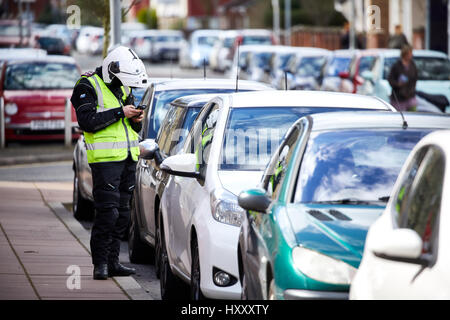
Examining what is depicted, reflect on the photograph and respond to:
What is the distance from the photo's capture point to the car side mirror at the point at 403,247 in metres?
4.78

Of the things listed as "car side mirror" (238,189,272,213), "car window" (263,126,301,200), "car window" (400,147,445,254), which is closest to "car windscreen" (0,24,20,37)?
"car window" (263,126,301,200)

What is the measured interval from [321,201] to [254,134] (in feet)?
7.96

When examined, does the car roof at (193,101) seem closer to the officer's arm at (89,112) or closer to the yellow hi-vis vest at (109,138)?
the yellow hi-vis vest at (109,138)

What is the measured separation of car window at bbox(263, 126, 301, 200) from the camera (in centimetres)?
710

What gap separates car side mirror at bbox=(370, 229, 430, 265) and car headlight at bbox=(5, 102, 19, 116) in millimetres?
18512

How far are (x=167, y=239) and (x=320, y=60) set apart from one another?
2800 cm

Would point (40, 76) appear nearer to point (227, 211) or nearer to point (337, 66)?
point (337, 66)

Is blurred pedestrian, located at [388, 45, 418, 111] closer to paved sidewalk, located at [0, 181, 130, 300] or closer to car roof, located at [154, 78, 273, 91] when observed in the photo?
paved sidewalk, located at [0, 181, 130, 300]

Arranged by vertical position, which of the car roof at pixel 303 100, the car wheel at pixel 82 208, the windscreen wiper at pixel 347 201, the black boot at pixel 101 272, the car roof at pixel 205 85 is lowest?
the car wheel at pixel 82 208

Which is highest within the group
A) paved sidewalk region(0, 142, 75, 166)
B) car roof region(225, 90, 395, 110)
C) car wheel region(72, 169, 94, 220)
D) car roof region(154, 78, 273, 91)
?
car roof region(225, 90, 395, 110)

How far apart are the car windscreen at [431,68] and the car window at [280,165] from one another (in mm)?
17512

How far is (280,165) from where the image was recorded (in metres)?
7.29

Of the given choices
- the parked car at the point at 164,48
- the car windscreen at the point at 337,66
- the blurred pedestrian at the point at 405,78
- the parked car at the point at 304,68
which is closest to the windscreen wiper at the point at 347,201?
the blurred pedestrian at the point at 405,78

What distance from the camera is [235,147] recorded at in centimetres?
898
